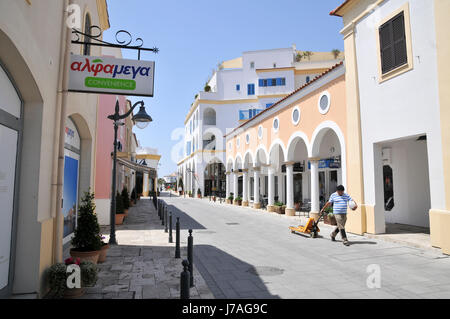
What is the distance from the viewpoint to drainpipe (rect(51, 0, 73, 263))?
533cm

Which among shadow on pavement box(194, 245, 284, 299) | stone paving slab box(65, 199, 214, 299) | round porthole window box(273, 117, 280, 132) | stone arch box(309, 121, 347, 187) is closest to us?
stone paving slab box(65, 199, 214, 299)

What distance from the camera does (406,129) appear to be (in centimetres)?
915

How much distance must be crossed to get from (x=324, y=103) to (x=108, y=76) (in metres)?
10.4

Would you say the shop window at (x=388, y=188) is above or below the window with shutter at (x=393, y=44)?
below

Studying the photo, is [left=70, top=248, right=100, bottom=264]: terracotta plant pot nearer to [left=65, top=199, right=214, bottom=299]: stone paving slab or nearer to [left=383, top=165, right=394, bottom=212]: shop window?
[left=65, top=199, right=214, bottom=299]: stone paving slab

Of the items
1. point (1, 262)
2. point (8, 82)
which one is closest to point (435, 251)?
point (1, 262)

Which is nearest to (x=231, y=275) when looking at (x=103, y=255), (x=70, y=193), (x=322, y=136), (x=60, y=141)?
(x=103, y=255)

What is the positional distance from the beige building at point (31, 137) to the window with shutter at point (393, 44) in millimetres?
8923

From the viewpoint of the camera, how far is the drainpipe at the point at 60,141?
533cm

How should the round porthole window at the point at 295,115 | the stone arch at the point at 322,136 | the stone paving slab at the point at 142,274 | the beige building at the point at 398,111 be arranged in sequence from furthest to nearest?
the round porthole window at the point at 295,115 → the stone arch at the point at 322,136 → the beige building at the point at 398,111 → the stone paving slab at the point at 142,274

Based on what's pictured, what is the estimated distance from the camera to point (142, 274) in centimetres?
623

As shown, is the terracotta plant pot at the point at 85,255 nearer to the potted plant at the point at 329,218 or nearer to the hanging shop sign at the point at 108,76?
the hanging shop sign at the point at 108,76

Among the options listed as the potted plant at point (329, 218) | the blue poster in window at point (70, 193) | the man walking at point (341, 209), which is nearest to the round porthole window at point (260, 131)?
the potted plant at point (329, 218)

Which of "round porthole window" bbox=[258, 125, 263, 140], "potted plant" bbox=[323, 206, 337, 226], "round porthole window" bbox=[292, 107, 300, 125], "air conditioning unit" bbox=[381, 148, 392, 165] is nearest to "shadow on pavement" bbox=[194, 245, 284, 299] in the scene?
"potted plant" bbox=[323, 206, 337, 226]
